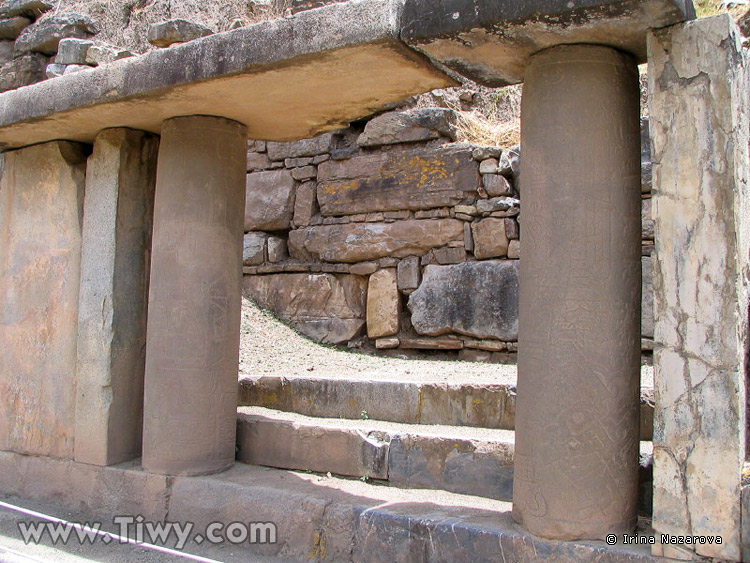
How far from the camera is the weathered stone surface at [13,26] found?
1094cm

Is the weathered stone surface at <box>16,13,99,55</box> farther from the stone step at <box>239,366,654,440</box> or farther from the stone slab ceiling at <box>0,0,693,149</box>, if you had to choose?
the stone step at <box>239,366,654,440</box>

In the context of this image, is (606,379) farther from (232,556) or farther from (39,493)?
(39,493)

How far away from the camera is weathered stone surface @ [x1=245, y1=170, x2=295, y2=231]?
737 centimetres

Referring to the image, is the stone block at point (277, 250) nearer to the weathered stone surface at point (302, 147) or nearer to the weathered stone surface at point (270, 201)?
the weathered stone surface at point (270, 201)

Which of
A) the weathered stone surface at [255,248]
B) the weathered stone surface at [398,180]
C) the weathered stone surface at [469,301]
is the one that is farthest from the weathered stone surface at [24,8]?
the weathered stone surface at [469,301]

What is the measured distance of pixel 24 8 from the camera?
429 inches

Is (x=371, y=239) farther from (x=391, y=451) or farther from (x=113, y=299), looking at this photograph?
(x=391, y=451)

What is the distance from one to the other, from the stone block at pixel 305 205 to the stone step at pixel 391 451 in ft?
10.8

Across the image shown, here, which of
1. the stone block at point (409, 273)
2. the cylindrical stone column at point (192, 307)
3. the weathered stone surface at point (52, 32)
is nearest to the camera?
the cylindrical stone column at point (192, 307)

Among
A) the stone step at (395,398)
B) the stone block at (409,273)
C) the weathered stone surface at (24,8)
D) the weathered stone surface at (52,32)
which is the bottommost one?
the stone step at (395,398)

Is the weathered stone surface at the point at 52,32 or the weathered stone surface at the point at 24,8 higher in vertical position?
the weathered stone surface at the point at 24,8

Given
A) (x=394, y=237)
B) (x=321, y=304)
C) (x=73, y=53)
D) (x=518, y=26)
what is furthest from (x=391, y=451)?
(x=73, y=53)

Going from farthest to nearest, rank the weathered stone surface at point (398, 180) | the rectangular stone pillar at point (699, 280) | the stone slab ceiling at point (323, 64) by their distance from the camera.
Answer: the weathered stone surface at point (398, 180) → the stone slab ceiling at point (323, 64) → the rectangular stone pillar at point (699, 280)

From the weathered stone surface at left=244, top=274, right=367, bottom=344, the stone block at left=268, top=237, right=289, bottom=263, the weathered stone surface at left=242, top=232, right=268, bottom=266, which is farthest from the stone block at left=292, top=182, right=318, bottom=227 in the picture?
the weathered stone surface at left=244, top=274, right=367, bottom=344
